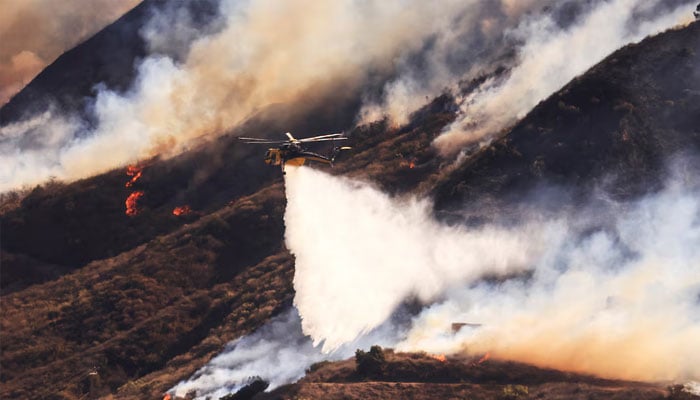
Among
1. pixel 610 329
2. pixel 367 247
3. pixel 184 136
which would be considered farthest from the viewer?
pixel 184 136

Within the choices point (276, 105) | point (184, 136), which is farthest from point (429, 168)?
point (184, 136)

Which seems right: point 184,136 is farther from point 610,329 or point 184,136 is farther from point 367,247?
point 610,329

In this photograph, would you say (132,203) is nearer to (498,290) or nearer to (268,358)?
(268,358)

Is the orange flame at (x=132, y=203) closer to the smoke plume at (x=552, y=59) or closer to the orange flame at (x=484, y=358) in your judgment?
the smoke plume at (x=552, y=59)

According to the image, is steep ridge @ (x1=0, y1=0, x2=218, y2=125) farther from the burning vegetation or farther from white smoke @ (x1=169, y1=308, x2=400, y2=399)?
white smoke @ (x1=169, y1=308, x2=400, y2=399)

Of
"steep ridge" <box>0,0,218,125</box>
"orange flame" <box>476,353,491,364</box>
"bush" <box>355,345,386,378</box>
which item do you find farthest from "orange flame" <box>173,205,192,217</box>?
"orange flame" <box>476,353,491,364</box>

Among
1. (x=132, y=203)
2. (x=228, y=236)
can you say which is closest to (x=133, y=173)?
(x=132, y=203)

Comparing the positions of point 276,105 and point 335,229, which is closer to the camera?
point 335,229

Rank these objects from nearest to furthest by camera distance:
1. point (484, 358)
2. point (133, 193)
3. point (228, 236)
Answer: point (484, 358) → point (228, 236) → point (133, 193)
